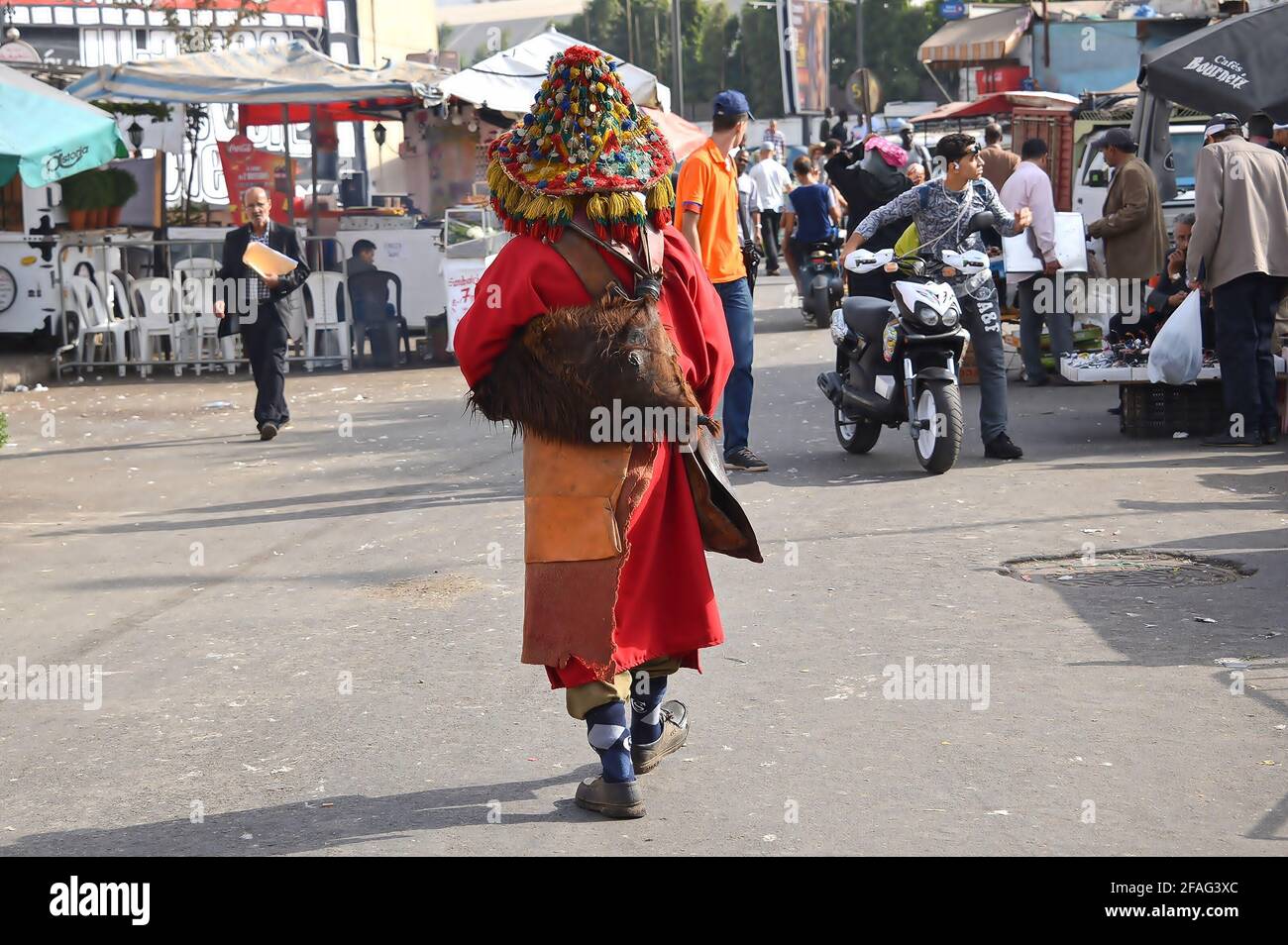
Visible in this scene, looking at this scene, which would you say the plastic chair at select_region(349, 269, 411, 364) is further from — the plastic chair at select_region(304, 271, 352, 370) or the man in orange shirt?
the man in orange shirt

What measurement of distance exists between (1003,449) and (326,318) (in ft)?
30.3

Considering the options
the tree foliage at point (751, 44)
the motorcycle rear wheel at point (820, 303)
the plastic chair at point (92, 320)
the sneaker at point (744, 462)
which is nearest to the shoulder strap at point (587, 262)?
the sneaker at point (744, 462)

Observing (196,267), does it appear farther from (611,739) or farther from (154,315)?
(611,739)

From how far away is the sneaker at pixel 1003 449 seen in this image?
10.5 m

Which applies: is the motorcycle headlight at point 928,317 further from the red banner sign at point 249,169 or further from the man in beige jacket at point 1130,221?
the red banner sign at point 249,169

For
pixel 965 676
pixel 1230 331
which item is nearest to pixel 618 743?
pixel 965 676

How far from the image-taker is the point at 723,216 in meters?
10.0

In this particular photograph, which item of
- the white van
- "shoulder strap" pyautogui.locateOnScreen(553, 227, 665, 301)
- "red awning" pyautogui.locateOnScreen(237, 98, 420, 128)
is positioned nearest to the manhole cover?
"shoulder strap" pyautogui.locateOnScreen(553, 227, 665, 301)

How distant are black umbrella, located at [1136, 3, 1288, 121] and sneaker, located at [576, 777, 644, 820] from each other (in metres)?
10.5

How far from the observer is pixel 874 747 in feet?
16.9

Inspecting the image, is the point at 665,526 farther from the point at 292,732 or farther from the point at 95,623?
the point at 95,623

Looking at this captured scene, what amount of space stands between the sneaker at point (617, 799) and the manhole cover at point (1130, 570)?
3256 mm

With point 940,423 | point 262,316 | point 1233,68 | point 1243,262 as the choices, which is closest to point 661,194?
point 940,423

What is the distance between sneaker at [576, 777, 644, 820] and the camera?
4652 mm
